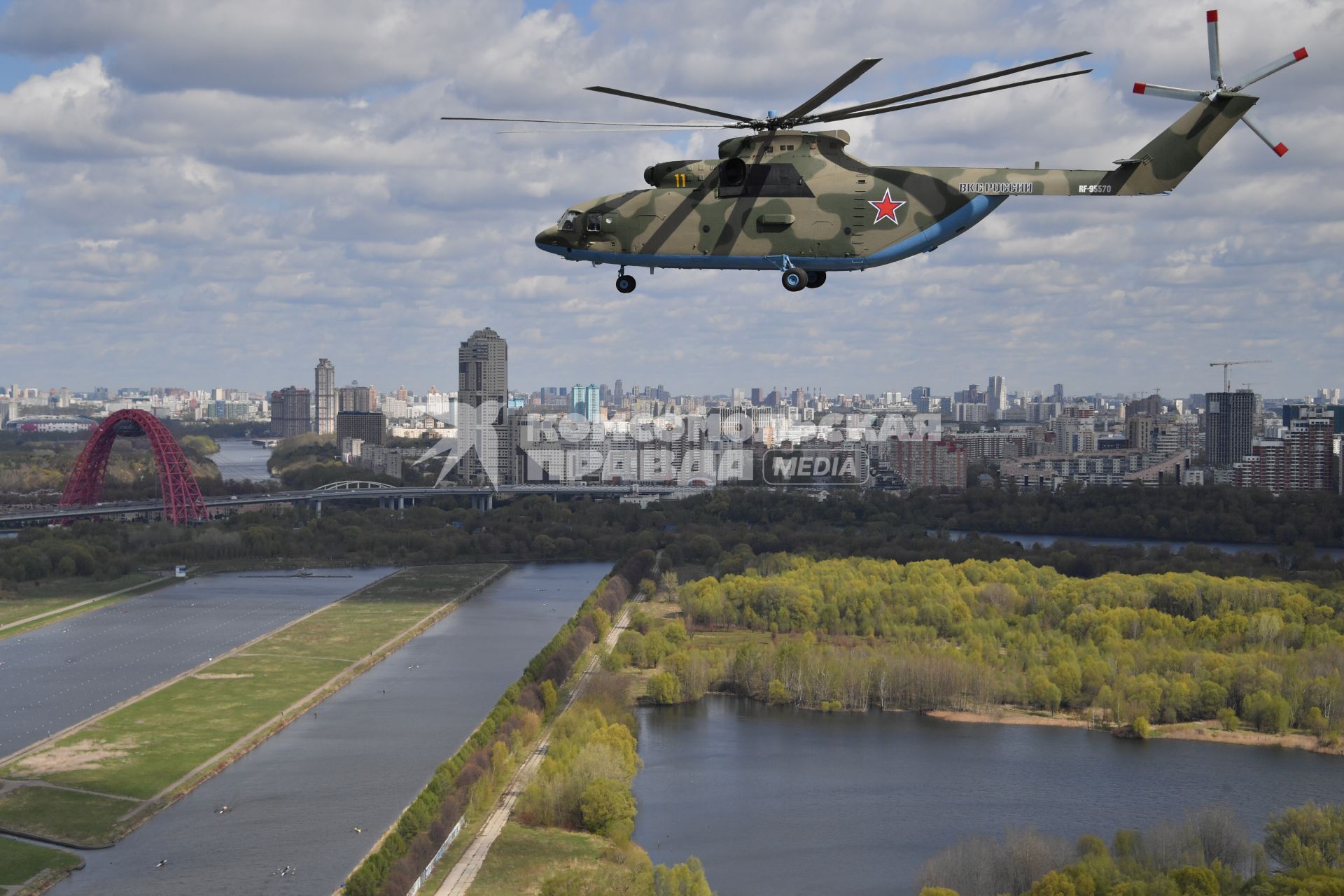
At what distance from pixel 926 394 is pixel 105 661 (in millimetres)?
138100

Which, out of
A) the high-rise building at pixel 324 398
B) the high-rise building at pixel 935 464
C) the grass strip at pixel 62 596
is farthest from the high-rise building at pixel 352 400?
the grass strip at pixel 62 596

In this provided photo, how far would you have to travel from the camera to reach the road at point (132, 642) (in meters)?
24.5

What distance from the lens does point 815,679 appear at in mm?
26641

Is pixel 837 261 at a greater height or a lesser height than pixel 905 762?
greater

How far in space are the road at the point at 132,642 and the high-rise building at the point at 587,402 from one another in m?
68.9

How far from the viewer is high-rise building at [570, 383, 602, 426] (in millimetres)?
114963

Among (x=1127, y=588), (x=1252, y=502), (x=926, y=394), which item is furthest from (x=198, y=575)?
(x=926, y=394)

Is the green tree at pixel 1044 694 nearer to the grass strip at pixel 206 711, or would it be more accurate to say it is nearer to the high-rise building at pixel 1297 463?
the grass strip at pixel 206 711

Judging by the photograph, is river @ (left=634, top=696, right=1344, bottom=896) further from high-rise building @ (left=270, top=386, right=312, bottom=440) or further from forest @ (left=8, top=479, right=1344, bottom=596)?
high-rise building @ (left=270, top=386, right=312, bottom=440)

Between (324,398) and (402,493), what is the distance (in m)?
67.5

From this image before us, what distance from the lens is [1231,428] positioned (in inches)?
2997

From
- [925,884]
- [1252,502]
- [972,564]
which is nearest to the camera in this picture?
[925,884]

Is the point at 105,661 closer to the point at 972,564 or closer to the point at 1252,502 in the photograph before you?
the point at 972,564

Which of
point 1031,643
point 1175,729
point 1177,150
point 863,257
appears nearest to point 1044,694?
point 1175,729
